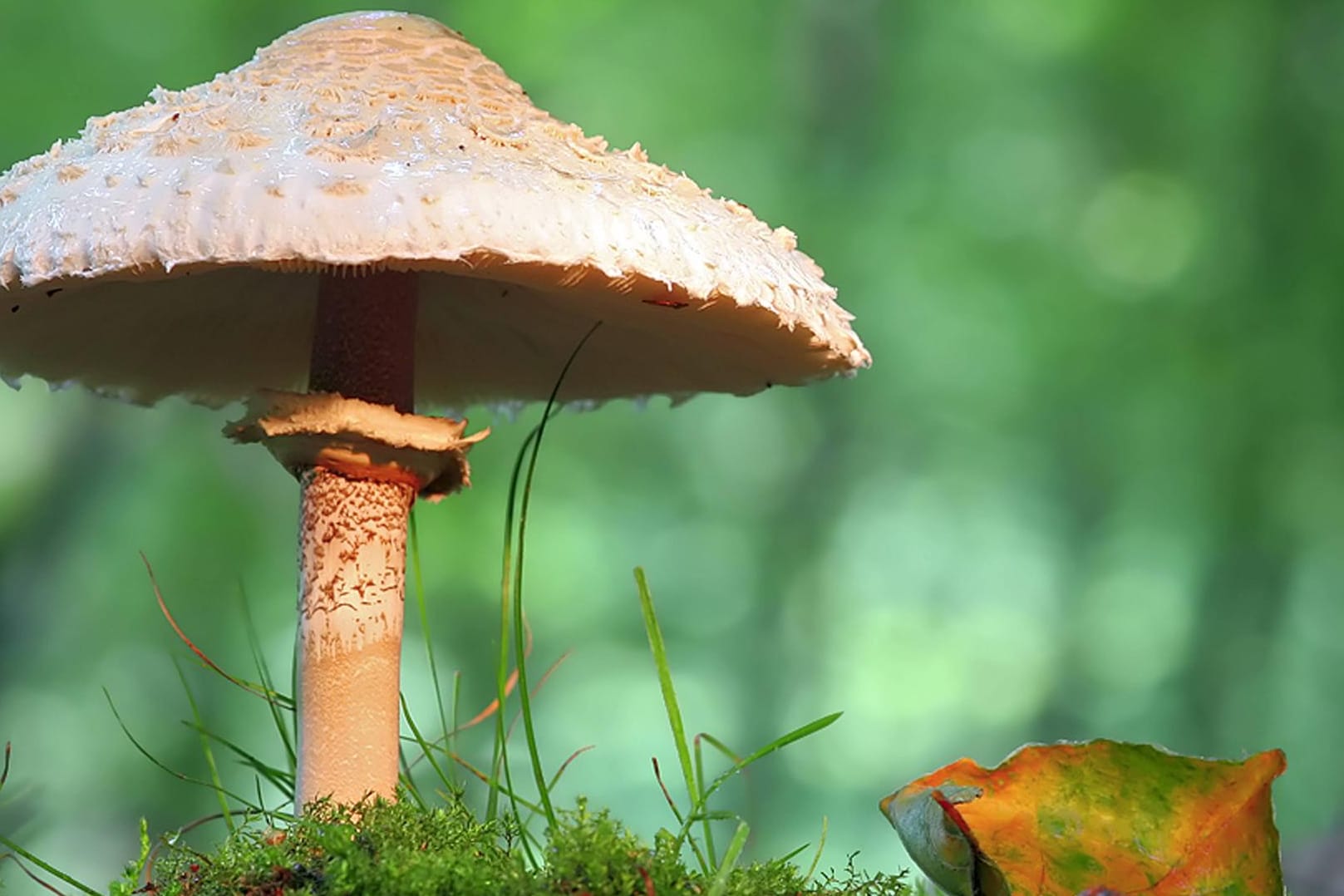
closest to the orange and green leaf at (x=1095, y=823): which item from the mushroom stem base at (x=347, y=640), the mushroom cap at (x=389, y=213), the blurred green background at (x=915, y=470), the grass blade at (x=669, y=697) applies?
the grass blade at (x=669, y=697)

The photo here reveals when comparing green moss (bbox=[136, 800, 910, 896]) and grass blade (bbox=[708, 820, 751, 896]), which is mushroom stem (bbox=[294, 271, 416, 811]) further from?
grass blade (bbox=[708, 820, 751, 896])

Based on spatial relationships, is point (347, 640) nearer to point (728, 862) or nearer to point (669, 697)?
point (669, 697)

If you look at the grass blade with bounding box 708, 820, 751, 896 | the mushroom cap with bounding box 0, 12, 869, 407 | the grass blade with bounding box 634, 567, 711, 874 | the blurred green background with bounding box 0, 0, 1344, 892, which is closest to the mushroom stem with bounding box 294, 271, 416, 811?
the mushroom cap with bounding box 0, 12, 869, 407

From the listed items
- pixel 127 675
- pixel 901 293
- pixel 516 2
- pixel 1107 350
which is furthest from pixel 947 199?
pixel 127 675

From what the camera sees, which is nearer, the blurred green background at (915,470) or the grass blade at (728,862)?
the grass blade at (728,862)

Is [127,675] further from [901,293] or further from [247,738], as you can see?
[901,293]

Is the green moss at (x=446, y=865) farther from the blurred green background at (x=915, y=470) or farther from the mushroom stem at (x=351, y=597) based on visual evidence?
the blurred green background at (x=915, y=470)
